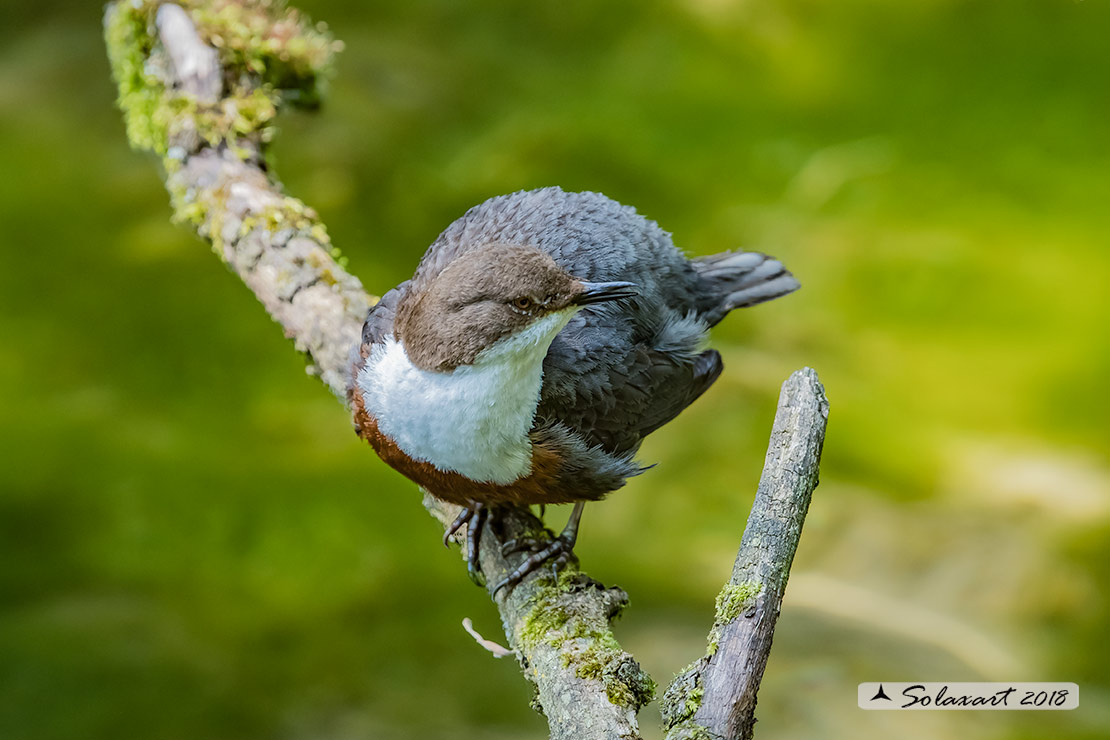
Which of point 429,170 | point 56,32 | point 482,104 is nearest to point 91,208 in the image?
point 56,32

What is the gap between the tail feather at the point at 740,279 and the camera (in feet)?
10.3

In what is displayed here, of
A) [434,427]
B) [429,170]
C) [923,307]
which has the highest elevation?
[429,170]

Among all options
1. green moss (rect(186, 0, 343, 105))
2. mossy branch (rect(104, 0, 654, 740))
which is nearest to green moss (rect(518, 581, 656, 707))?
mossy branch (rect(104, 0, 654, 740))

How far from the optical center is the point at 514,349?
2180mm

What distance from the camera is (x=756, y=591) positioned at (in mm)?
1855

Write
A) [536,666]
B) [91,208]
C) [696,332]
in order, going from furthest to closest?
[91,208] < [696,332] < [536,666]

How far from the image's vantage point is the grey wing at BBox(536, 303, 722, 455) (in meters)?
2.42

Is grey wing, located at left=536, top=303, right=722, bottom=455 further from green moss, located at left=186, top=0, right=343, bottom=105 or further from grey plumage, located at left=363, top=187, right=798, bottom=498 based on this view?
green moss, located at left=186, top=0, right=343, bottom=105

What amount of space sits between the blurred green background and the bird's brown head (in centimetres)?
215

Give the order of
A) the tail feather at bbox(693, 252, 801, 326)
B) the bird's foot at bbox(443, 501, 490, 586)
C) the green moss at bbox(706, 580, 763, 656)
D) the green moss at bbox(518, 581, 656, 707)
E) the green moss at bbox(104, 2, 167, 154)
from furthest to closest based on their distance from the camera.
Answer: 1. the green moss at bbox(104, 2, 167, 154)
2. the tail feather at bbox(693, 252, 801, 326)
3. the bird's foot at bbox(443, 501, 490, 586)
4. the green moss at bbox(518, 581, 656, 707)
5. the green moss at bbox(706, 580, 763, 656)

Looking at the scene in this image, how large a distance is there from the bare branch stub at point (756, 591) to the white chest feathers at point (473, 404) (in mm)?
572

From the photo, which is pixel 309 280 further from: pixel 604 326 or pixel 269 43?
pixel 269 43

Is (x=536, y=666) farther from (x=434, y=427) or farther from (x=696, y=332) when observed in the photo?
(x=696, y=332)

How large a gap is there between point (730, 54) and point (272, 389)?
161 inches
